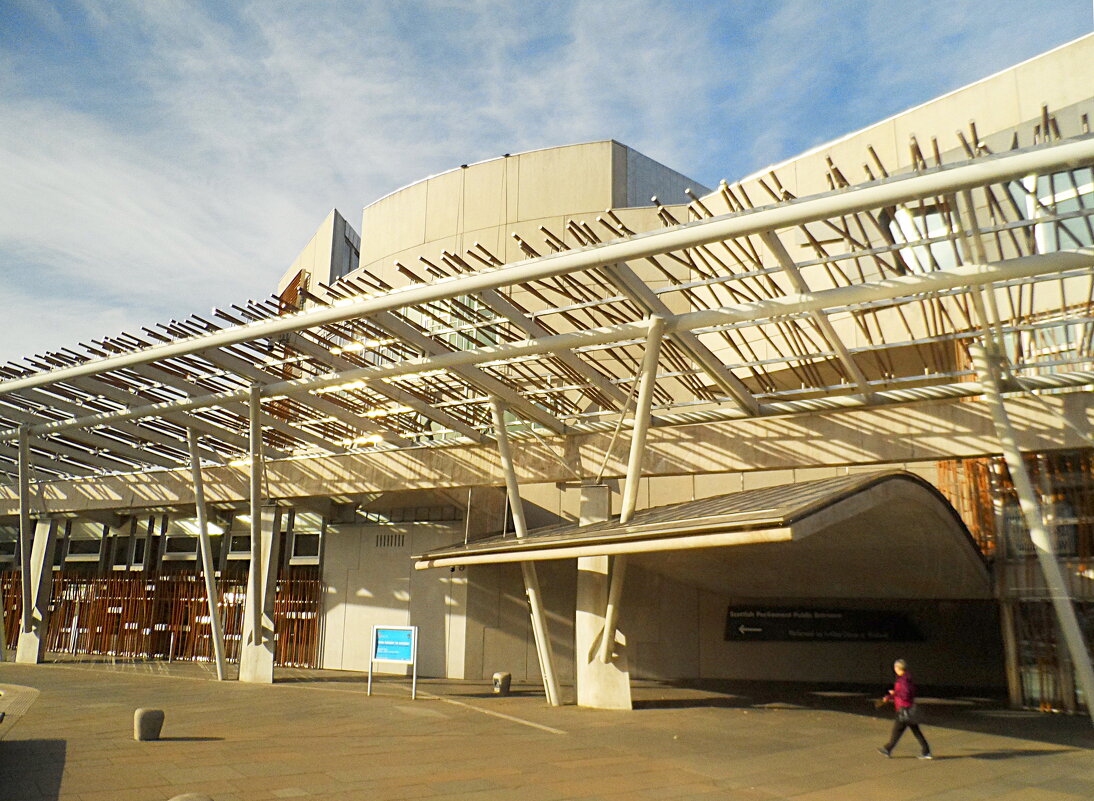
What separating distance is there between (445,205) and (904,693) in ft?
69.2

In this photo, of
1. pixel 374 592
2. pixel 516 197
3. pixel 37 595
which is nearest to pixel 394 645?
pixel 374 592

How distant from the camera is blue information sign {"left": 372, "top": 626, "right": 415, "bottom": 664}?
15.6m

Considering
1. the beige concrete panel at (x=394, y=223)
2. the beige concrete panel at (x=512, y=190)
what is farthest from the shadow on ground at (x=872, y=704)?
the beige concrete panel at (x=394, y=223)

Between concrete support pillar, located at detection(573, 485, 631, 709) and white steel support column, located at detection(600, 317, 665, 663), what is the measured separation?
325 mm

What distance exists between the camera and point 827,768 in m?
9.88

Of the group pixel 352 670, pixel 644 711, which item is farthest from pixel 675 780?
pixel 352 670

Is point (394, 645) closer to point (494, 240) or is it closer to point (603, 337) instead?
point (603, 337)

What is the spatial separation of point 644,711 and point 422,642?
358 inches

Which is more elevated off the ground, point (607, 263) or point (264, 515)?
point (607, 263)

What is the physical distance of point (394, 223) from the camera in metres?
28.8

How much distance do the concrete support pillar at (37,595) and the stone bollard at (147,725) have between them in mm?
15196

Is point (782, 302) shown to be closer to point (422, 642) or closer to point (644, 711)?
point (644, 711)

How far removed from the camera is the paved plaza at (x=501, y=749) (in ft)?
27.6

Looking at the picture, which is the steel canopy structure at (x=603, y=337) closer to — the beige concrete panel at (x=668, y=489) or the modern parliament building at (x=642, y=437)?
the modern parliament building at (x=642, y=437)
